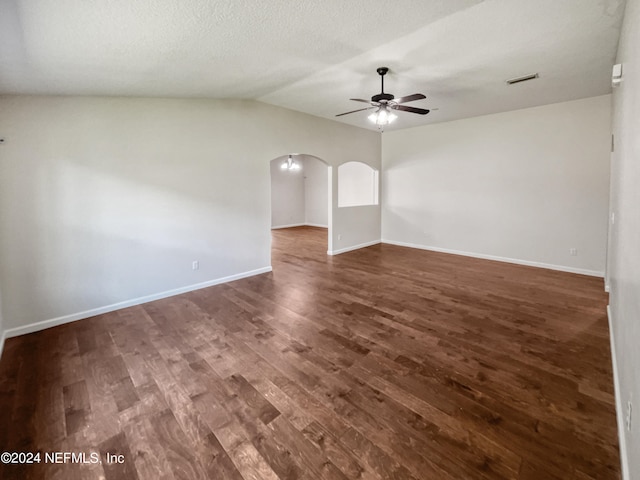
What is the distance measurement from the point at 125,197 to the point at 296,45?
2.79m

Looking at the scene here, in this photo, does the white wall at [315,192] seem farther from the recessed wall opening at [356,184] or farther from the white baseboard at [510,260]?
the white baseboard at [510,260]

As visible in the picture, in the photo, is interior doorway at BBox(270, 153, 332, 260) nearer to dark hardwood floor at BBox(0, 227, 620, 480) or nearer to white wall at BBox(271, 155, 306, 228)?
white wall at BBox(271, 155, 306, 228)

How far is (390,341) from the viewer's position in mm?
2846

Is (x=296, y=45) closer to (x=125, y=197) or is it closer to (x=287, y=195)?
(x=125, y=197)

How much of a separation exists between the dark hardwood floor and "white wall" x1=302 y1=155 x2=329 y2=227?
7763 millimetres

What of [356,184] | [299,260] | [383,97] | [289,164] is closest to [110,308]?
[299,260]

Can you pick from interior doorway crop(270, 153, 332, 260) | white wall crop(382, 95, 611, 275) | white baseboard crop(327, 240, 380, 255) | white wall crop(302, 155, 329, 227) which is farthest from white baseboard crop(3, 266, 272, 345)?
white wall crop(302, 155, 329, 227)

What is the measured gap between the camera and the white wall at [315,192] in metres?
11.3

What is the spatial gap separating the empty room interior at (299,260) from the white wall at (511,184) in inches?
1.6

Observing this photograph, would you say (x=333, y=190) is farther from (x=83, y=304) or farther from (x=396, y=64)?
(x=83, y=304)

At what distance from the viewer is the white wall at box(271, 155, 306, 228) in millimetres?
11148

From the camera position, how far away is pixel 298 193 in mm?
11914

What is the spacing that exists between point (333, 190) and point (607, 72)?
14.4 feet

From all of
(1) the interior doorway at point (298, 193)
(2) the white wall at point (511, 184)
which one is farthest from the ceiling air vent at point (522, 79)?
(1) the interior doorway at point (298, 193)
